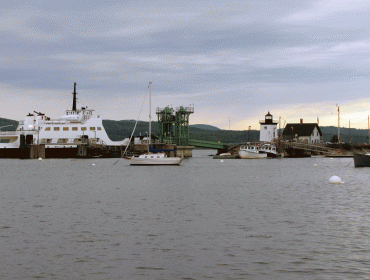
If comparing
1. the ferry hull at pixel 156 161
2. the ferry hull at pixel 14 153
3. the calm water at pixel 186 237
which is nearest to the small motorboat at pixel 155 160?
the ferry hull at pixel 156 161

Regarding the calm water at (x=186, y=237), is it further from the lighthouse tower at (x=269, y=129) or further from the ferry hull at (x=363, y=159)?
the lighthouse tower at (x=269, y=129)

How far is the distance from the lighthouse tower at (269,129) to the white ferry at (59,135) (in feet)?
144

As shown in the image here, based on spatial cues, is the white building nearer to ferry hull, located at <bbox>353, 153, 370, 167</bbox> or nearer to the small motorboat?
ferry hull, located at <bbox>353, 153, 370, 167</bbox>

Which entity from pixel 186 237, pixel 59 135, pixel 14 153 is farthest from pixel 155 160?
pixel 186 237

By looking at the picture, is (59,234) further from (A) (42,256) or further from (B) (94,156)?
(B) (94,156)

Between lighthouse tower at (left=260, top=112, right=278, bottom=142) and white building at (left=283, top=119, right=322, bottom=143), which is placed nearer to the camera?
lighthouse tower at (left=260, top=112, right=278, bottom=142)

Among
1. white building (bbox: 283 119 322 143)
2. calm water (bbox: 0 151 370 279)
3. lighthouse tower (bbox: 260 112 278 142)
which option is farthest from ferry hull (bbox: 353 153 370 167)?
white building (bbox: 283 119 322 143)

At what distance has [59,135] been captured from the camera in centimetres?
12962

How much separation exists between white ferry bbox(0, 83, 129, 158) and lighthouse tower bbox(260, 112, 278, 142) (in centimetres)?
4377

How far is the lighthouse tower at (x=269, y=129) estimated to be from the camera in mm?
148375

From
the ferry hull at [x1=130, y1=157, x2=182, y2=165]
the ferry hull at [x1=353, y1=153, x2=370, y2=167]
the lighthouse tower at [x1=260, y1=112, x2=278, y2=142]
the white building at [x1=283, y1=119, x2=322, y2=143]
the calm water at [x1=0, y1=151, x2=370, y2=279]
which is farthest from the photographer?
the white building at [x1=283, y1=119, x2=322, y2=143]

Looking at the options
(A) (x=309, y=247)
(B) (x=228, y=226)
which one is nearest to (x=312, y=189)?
(B) (x=228, y=226)

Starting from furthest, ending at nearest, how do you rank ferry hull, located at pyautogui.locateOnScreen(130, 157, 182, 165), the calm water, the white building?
the white building
ferry hull, located at pyautogui.locateOnScreen(130, 157, 182, 165)
the calm water

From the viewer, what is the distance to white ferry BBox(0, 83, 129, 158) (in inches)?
5039
